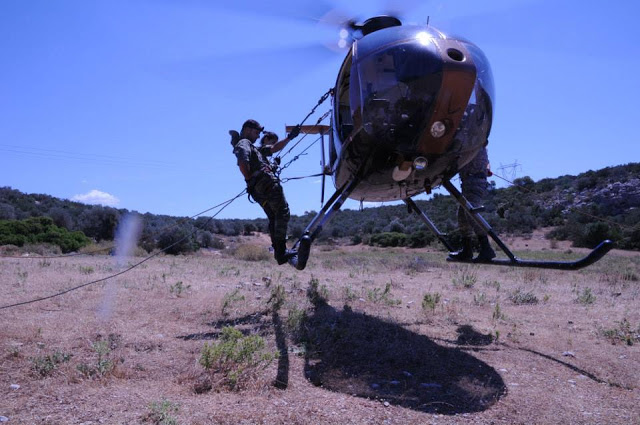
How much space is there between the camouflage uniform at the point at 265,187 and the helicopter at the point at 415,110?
0.95m

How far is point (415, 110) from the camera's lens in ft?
16.1

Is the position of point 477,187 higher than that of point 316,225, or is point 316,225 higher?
point 477,187

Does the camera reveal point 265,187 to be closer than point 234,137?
Yes

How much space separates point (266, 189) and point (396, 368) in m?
3.11

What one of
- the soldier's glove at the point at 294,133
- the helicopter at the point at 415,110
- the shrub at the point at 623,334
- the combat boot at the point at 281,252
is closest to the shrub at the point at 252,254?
the soldier's glove at the point at 294,133

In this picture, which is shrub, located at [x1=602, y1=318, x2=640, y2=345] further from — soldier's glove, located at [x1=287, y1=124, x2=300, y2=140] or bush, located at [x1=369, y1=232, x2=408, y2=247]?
bush, located at [x1=369, y1=232, x2=408, y2=247]

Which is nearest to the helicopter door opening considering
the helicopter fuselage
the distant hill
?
the helicopter fuselage

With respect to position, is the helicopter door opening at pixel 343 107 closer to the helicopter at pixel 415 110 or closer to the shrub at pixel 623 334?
the helicopter at pixel 415 110

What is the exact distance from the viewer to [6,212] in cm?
3047

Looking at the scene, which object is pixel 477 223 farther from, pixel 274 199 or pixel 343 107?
pixel 274 199

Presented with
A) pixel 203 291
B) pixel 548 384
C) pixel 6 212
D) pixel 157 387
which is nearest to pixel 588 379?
pixel 548 384

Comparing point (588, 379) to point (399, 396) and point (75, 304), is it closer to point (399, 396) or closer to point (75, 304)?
point (399, 396)

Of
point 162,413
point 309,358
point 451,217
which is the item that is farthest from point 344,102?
point 451,217

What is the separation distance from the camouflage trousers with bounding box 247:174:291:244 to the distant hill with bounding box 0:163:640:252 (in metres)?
16.9
